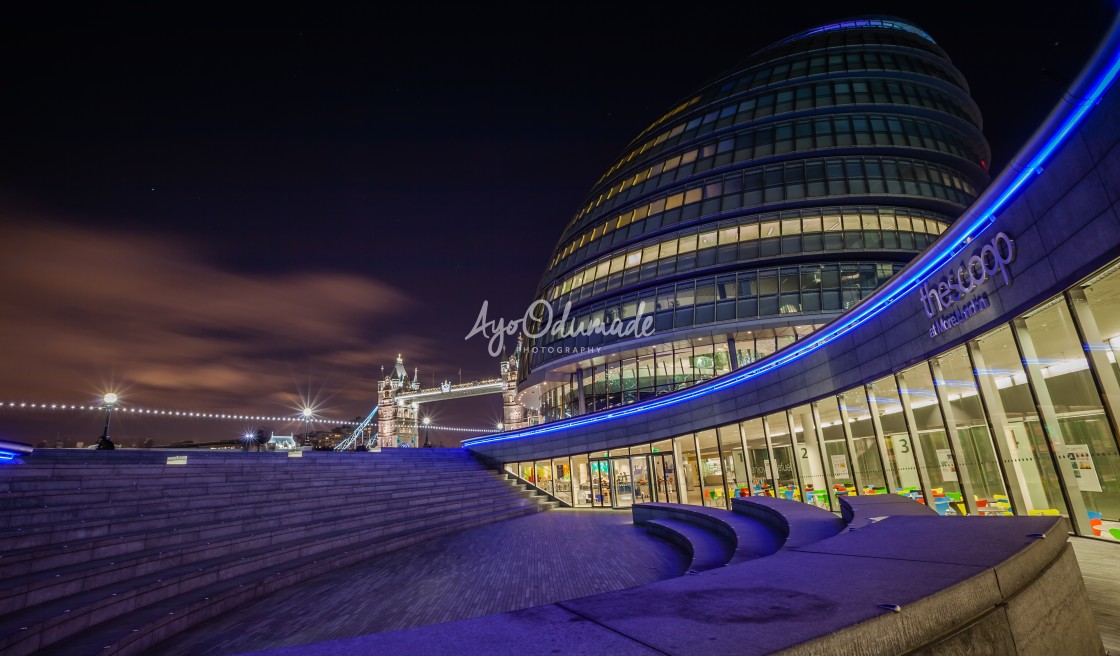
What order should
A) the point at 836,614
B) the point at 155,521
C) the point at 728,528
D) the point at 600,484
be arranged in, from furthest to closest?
1. the point at 600,484
2. the point at 728,528
3. the point at 155,521
4. the point at 836,614

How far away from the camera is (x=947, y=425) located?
12.2 metres

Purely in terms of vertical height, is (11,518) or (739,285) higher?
(739,285)

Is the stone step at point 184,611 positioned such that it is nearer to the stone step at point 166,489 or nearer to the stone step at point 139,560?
the stone step at point 139,560

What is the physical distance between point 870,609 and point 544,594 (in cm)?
947

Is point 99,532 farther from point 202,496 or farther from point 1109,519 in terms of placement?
point 1109,519

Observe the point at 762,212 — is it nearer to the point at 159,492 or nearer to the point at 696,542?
the point at 696,542

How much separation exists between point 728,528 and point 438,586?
8.02 metres

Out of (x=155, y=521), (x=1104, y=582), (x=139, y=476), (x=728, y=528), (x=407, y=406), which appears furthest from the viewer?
(x=407, y=406)

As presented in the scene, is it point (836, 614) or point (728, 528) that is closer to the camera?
point (836, 614)

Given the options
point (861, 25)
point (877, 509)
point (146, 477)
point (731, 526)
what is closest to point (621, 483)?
point (731, 526)

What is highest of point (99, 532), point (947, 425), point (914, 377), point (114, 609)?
point (914, 377)

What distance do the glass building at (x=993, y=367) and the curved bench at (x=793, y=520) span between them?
319cm

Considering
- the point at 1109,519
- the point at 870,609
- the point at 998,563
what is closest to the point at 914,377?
the point at 1109,519

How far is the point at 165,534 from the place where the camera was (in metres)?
12.2
